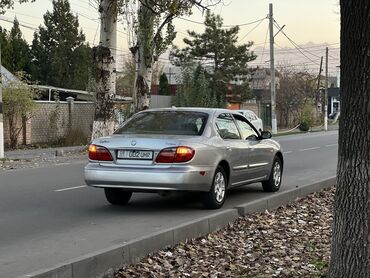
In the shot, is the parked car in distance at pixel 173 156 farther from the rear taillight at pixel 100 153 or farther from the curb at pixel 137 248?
the curb at pixel 137 248

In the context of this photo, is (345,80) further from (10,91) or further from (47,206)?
(10,91)

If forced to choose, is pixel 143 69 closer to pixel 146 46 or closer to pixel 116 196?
pixel 146 46

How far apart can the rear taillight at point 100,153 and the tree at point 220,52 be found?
125 feet

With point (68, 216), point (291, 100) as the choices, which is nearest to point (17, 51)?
point (291, 100)

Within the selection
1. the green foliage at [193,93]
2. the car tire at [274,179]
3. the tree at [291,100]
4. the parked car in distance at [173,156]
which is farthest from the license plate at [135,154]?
the tree at [291,100]

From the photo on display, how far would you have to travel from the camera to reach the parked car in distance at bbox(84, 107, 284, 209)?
833 centimetres

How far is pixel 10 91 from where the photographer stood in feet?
80.8

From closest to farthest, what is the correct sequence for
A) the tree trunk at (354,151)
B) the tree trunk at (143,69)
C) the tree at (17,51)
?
the tree trunk at (354,151)
the tree trunk at (143,69)
the tree at (17,51)

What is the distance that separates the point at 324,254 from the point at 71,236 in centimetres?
290

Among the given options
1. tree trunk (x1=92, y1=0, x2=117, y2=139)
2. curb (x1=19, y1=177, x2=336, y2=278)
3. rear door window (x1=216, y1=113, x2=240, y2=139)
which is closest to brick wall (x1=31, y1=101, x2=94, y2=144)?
tree trunk (x1=92, y1=0, x2=117, y2=139)

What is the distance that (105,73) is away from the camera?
21719 mm

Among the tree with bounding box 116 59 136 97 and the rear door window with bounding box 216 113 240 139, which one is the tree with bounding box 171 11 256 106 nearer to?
the tree with bounding box 116 59 136 97

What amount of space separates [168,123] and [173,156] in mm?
939

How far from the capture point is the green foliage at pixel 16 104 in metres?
24.7
